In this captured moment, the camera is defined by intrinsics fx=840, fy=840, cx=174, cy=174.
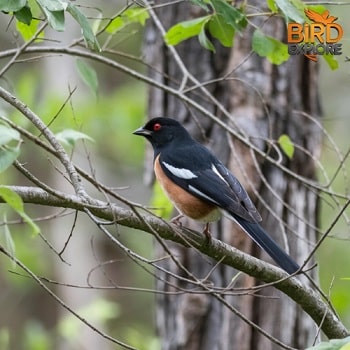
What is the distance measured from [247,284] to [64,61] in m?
6.87

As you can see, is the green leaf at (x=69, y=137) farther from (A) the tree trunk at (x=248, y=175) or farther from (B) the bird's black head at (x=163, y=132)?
(A) the tree trunk at (x=248, y=175)

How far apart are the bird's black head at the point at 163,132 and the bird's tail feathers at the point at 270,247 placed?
3.27 ft

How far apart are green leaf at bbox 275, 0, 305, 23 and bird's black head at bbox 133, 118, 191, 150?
1789 millimetres

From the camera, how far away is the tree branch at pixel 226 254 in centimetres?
322

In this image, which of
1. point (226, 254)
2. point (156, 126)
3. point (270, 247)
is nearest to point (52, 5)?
point (226, 254)

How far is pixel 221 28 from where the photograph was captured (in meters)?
4.11

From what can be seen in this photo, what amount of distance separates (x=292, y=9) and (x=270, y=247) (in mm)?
1201

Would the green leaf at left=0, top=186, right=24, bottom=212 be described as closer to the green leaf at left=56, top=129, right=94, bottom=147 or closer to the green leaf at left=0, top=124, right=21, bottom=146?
the green leaf at left=0, top=124, right=21, bottom=146

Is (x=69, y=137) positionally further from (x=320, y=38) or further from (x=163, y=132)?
(x=320, y=38)

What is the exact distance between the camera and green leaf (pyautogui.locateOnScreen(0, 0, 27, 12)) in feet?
9.79

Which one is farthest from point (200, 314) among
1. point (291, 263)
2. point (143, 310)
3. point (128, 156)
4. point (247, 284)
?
point (143, 310)

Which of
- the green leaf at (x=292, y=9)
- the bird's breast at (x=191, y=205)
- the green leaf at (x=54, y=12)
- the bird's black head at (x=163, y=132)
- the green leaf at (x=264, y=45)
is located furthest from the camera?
the bird's black head at (x=163, y=132)

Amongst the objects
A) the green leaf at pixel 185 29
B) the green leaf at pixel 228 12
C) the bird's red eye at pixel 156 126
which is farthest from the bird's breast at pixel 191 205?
the green leaf at pixel 228 12

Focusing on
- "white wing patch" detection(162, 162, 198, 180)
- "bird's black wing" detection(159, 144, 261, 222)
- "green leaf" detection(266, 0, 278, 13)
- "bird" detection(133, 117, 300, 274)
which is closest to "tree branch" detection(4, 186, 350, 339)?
"bird" detection(133, 117, 300, 274)
